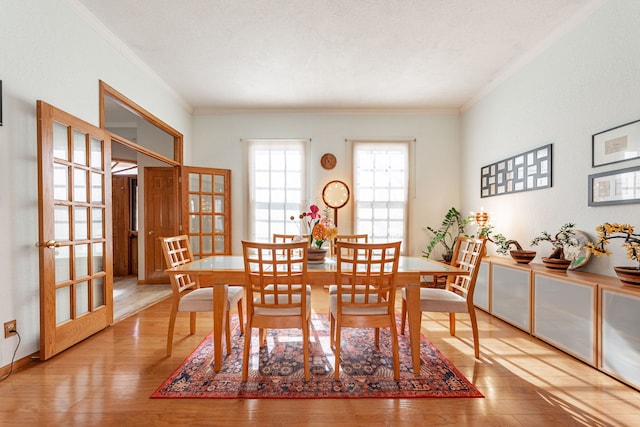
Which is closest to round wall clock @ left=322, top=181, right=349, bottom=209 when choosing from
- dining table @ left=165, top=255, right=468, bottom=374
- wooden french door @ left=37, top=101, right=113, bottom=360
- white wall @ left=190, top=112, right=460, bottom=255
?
white wall @ left=190, top=112, right=460, bottom=255

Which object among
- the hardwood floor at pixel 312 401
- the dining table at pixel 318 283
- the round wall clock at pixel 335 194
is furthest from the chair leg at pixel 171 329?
the round wall clock at pixel 335 194

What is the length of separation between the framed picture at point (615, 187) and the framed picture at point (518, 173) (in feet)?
1.70

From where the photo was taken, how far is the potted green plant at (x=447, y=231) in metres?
4.80

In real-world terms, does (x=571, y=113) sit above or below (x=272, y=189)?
above

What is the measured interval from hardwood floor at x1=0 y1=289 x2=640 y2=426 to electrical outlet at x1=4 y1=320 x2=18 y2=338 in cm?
29

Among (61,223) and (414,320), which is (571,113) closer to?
(414,320)

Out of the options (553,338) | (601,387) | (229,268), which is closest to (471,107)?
(553,338)

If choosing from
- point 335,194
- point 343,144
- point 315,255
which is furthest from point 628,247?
point 343,144

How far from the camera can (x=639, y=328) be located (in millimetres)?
1803

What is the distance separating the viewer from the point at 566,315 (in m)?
2.35

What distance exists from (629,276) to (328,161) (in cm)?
376

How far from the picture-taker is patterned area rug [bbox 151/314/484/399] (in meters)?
1.86

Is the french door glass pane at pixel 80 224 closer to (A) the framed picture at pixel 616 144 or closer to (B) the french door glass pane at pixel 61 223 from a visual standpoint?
(B) the french door glass pane at pixel 61 223

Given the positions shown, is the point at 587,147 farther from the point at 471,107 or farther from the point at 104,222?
the point at 104,222
